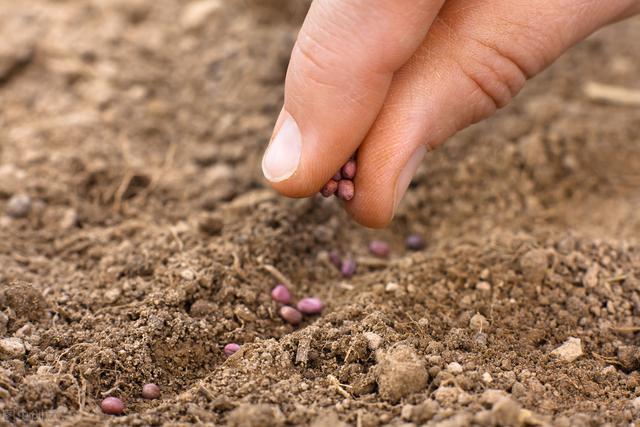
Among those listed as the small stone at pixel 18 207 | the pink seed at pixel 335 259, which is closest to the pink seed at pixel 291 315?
the pink seed at pixel 335 259

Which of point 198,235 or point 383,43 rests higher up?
point 383,43

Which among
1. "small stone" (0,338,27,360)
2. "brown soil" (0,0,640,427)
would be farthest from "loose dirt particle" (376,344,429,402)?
"small stone" (0,338,27,360)

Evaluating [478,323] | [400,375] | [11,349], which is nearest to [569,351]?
[478,323]

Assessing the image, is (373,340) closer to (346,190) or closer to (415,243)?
(346,190)

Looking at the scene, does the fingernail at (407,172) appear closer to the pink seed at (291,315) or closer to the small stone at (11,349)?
the pink seed at (291,315)

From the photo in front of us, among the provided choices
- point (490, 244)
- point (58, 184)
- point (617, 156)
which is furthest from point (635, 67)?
point (58, 184)

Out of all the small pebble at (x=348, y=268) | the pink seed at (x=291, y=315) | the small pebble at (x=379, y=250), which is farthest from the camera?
the small pebble at (x=379, y=250)

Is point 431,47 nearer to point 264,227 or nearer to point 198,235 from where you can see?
point 264,227
